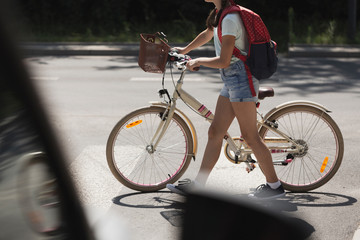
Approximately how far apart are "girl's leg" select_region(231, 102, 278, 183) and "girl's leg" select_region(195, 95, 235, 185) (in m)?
0.09

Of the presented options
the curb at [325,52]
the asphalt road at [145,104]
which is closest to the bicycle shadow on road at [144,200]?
the asphalt road at [145,104]

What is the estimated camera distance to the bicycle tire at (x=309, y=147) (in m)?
4.55

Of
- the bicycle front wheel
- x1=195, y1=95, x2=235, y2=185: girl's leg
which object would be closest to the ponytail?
x1=195, y1=95, x2=235, y2=185: girl's leg

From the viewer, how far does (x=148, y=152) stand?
4715 mm

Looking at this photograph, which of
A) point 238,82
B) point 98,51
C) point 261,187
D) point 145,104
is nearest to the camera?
point 238,82

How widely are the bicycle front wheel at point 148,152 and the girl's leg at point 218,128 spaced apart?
0.35 meters

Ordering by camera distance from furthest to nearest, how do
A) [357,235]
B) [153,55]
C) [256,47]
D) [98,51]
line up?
[98,51] → [153,55] → [256,47] → [357,235]

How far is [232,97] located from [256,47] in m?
0.38

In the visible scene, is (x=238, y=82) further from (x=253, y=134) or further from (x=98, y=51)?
(x=98, y=51)

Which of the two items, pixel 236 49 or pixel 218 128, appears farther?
pixel 218 128

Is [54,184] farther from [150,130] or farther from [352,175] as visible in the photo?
[352,175]

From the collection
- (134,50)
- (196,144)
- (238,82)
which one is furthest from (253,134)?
(134,50)

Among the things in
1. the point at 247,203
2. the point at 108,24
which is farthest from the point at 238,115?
the point at 108,24

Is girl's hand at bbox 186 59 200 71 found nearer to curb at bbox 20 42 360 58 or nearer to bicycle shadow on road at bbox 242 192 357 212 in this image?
bicycle shadow on road at bbox 242 192 357 212
